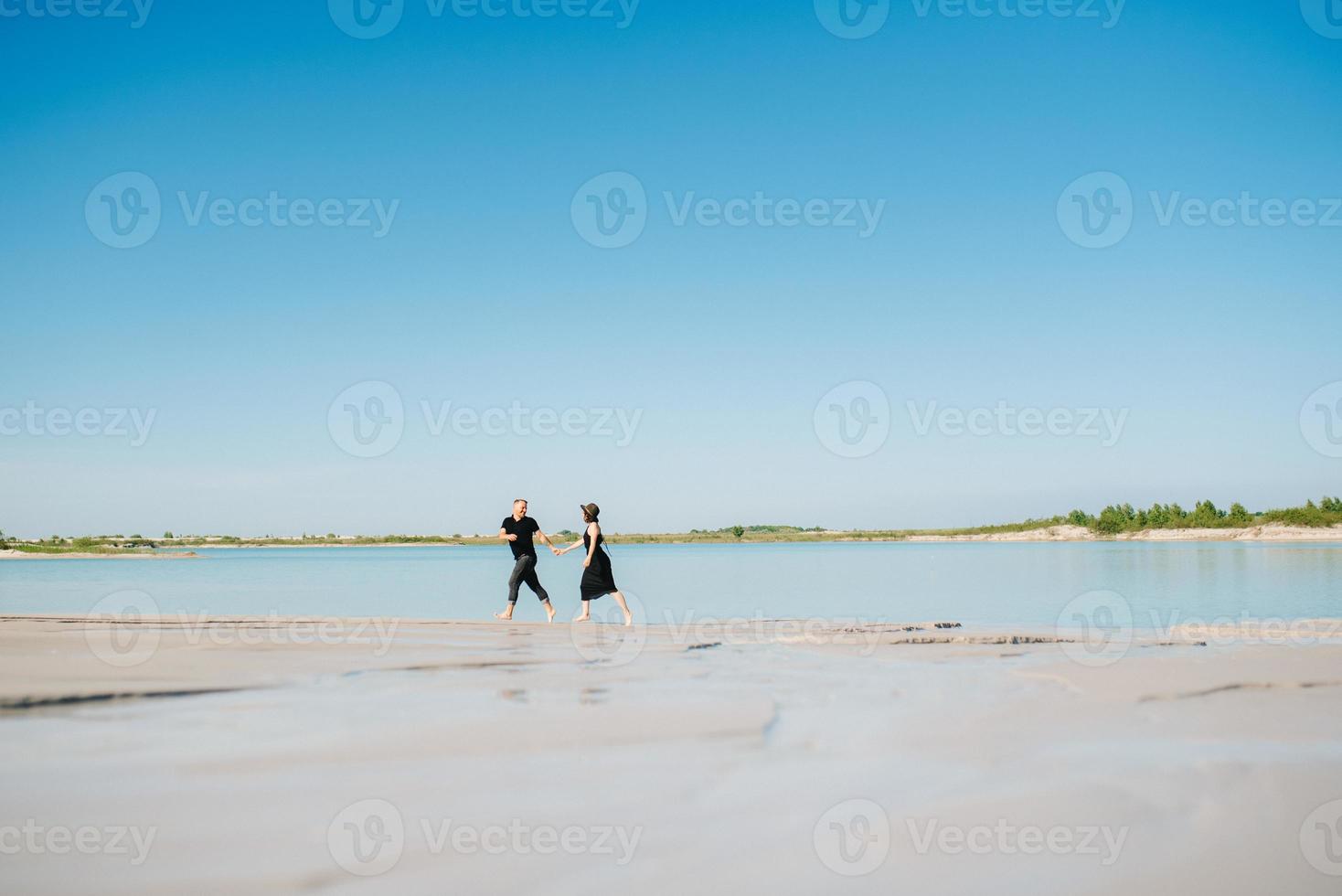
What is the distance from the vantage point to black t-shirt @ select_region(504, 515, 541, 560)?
16922mm

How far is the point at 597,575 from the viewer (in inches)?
624

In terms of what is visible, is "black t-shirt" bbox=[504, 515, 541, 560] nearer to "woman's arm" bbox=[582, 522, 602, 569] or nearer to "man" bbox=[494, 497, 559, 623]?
"man" bbox=[494, 497, 559, 623]

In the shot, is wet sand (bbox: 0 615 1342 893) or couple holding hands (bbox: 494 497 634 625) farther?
couple holding hands (bbox: 494 497 634 625)

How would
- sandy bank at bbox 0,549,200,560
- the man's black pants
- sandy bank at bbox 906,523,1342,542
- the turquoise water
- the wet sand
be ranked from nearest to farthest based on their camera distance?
1. the wet sand
2. the man's black pants
3. the turquoise water
4. sandy bank at bbox 0,549,200,560
5. sandy bank at bbox 906,523,1342,542

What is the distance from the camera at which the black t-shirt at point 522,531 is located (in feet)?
55.5

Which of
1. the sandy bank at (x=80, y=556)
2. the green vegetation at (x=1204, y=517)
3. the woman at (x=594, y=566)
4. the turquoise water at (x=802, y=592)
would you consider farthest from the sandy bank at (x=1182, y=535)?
the sandy bank at (x=80, y=556)

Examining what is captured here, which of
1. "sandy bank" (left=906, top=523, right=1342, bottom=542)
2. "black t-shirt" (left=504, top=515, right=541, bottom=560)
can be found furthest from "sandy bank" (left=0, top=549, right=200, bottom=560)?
"sandy bank" (left=906, top=523, right=1342, bottom=542)

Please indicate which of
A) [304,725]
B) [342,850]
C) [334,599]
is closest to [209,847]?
[342,850]

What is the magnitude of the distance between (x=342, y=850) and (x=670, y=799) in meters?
1.69

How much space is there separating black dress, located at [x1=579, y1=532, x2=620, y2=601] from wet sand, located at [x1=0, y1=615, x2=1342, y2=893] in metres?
5.35

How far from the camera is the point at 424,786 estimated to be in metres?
5.14

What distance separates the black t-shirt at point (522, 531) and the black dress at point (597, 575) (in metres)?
1.50

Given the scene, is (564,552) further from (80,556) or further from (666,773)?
(80,556)

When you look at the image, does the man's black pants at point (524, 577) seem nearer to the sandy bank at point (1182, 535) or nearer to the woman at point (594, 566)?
the woman at point (594, 566)
